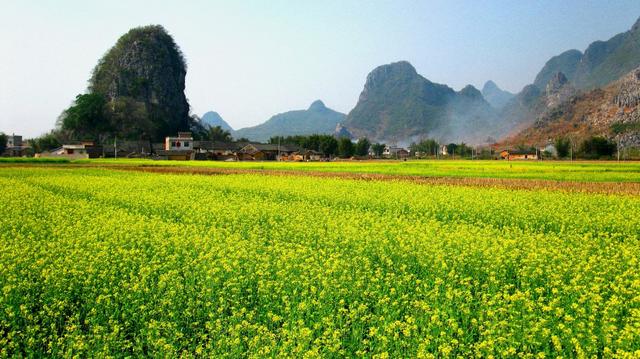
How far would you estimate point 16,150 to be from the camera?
468 ft

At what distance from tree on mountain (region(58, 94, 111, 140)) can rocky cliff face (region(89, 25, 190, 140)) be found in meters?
9.21

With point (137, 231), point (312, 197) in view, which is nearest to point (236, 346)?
point (137, 231)

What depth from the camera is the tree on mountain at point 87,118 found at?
14412 centimetres

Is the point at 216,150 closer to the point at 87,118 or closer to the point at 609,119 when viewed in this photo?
the point at 87,118

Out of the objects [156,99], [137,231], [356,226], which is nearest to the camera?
[137,231]

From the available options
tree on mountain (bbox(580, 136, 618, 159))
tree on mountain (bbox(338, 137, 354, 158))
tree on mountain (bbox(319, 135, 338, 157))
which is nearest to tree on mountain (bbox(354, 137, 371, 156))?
tree on mountain (bbox(338, 137, 354, 158))

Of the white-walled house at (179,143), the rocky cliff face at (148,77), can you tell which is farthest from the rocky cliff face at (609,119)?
the rocky cliff face at (148,77)

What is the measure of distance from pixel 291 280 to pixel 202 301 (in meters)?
1.56

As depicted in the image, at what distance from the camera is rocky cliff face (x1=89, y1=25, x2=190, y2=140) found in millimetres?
163250

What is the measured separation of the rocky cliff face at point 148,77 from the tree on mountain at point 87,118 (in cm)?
921

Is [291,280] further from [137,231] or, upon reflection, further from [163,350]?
[137,231]

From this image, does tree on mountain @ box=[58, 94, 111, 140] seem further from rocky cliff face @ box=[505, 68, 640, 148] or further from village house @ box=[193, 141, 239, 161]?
rocky cliff face @ box=[505, 68, 640, 148]

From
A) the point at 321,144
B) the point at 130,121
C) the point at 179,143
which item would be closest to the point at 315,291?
the point at 179,143

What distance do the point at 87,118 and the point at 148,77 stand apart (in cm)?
2994
